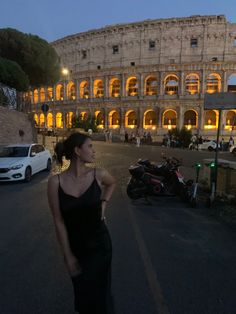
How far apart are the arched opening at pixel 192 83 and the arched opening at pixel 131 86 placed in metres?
10.1

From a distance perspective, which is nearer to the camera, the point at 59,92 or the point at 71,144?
the point at 71,144

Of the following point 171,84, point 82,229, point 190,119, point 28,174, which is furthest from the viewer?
point 171,84

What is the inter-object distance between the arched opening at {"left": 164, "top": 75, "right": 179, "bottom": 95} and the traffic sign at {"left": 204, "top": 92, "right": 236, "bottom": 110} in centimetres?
4853

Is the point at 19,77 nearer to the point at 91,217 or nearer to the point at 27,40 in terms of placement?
the point at 27,40

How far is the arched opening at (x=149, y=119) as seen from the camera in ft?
181

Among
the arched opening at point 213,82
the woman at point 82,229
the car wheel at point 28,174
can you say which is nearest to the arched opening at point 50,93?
the arched opening at point 213,82

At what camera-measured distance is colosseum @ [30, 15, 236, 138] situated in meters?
52.9

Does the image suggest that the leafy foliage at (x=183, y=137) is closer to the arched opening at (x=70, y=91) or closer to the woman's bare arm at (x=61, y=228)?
the woman's bare arm at (x=61, y=228)

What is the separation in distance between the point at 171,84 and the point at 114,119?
13549 mm

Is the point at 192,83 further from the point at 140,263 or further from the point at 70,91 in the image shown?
the point at 140,263

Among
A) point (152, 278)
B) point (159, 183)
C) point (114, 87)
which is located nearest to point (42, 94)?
point (114, 87)

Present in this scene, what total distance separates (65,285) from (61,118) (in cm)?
6431

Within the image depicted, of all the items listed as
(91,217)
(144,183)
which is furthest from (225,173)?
(91,217)

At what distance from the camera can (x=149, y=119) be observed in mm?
56094
